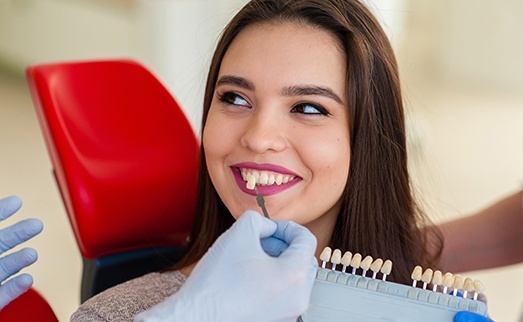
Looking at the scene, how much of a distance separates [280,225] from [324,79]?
31 cm

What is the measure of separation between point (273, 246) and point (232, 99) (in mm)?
355

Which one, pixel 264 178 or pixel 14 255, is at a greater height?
pixel 264 178

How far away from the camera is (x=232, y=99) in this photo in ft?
4.32

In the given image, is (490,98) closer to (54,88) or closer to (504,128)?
(504,128)

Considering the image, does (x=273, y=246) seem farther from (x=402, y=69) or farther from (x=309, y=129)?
(x=402, y=69)

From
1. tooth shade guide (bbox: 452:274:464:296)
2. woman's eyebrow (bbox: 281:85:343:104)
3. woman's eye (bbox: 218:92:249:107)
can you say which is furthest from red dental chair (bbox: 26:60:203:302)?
tooth shade guide (bbox: 452:274:464:296)

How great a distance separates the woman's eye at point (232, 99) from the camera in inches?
51.3

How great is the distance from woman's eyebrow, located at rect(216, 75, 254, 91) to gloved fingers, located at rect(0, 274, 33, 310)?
46cm

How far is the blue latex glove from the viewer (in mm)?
1312

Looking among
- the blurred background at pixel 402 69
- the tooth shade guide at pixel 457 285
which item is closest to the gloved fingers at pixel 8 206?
the tooth shade guide at pixel 457 285

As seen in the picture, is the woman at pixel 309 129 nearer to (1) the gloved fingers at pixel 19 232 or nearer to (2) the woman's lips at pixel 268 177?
(2) the woman's lips at pixel 268 177

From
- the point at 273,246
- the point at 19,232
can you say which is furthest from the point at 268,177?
the point at 19,232

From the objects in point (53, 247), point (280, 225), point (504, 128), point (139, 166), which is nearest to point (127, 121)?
point (139, 166)

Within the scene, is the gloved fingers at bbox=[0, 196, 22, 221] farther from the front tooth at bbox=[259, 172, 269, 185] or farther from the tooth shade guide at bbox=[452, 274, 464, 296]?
the tooth shade guide at bbox=[452, 274, 464, 296]
